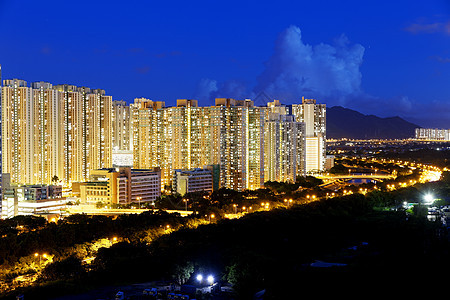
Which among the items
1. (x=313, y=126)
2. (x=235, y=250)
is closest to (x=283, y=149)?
(x=313, y=126)

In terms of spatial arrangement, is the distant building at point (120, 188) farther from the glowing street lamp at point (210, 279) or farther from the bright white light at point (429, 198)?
the glowing street lamp at point (210, 279)

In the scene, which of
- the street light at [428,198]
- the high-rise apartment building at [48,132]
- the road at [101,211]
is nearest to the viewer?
the road at [101,211]

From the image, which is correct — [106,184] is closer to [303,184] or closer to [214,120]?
[214,120]

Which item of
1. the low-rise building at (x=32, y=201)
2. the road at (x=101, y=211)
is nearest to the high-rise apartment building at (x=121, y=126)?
the road at (x=101, y=211)

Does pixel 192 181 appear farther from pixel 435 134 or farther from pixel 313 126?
pixel 435 134

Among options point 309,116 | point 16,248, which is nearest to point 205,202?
point 16,248
